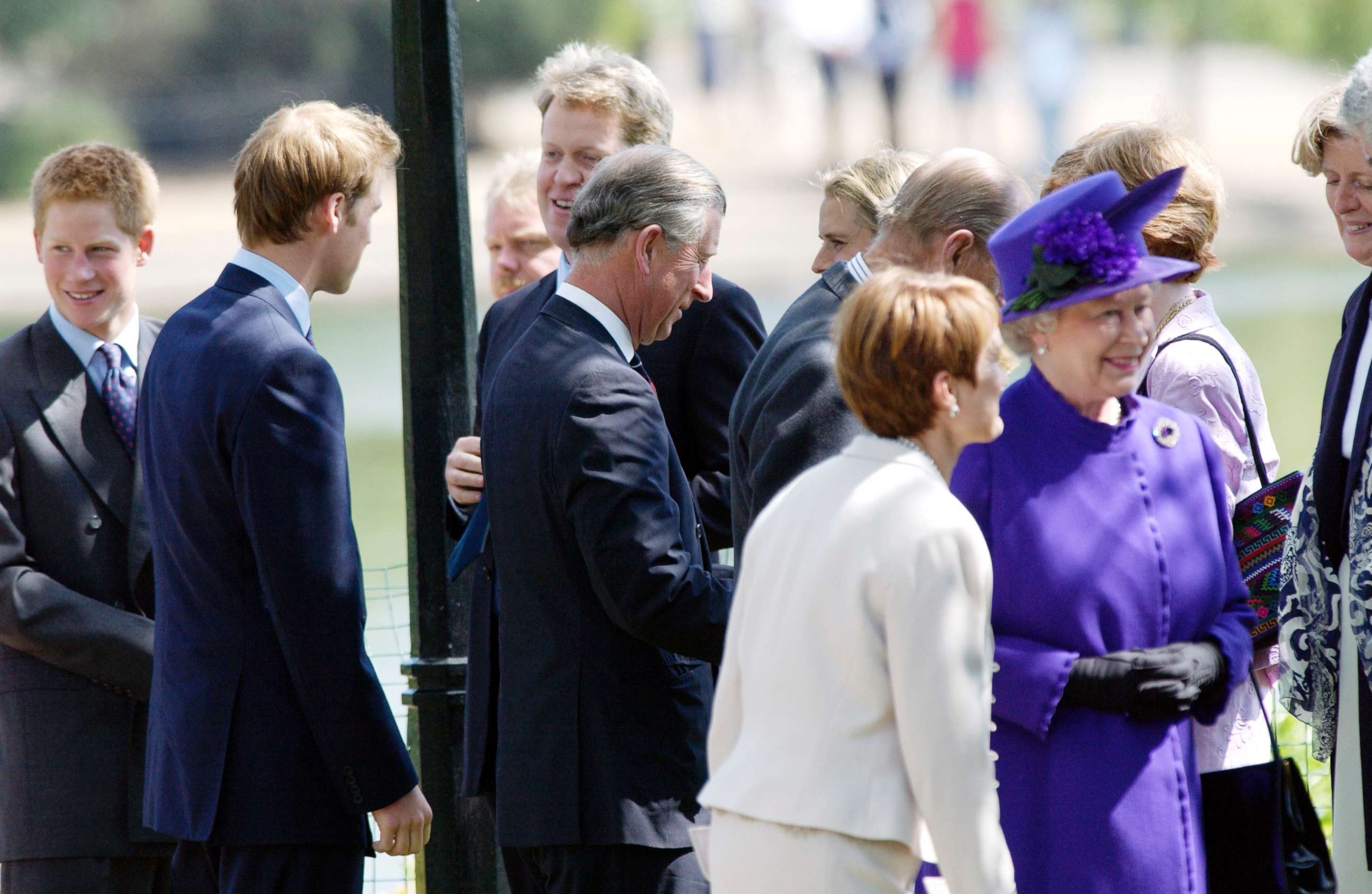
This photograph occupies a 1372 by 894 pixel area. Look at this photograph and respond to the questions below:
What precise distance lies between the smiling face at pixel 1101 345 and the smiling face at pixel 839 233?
2.93ft

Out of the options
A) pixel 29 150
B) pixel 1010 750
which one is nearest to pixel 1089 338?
pixel 1010 750

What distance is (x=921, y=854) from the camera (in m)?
2.49

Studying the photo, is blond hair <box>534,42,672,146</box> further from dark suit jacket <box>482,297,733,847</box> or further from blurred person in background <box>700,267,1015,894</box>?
blurred person in background <box>700,267,1015,894</box>

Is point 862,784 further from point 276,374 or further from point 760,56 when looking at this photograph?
point 760,56

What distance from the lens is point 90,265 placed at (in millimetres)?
4113

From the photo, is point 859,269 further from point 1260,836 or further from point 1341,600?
point 1260,836

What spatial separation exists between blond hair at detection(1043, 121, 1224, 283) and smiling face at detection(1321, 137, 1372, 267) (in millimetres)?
245

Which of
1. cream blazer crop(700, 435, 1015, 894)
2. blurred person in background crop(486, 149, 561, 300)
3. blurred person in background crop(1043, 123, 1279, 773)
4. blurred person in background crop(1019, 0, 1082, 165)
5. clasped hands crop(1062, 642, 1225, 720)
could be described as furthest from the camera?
blurred person in background crop(1019, 0, 1082, 165)

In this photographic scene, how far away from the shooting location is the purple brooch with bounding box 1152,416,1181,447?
9.79ft

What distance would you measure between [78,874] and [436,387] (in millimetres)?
1425

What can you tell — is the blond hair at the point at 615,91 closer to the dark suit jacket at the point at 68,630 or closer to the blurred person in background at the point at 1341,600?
the dark suit jacket at the point at 68,630

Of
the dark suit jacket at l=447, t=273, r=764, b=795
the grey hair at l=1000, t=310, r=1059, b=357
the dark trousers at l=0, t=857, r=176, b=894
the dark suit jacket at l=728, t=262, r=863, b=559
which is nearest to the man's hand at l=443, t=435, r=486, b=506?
the dark suit jacket at l=447, t=273, r=764, b=795

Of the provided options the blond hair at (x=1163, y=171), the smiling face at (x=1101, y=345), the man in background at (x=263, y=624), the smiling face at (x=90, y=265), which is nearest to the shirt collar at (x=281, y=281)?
the man in background at (x=263, y=624)

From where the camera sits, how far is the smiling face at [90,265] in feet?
13.3
